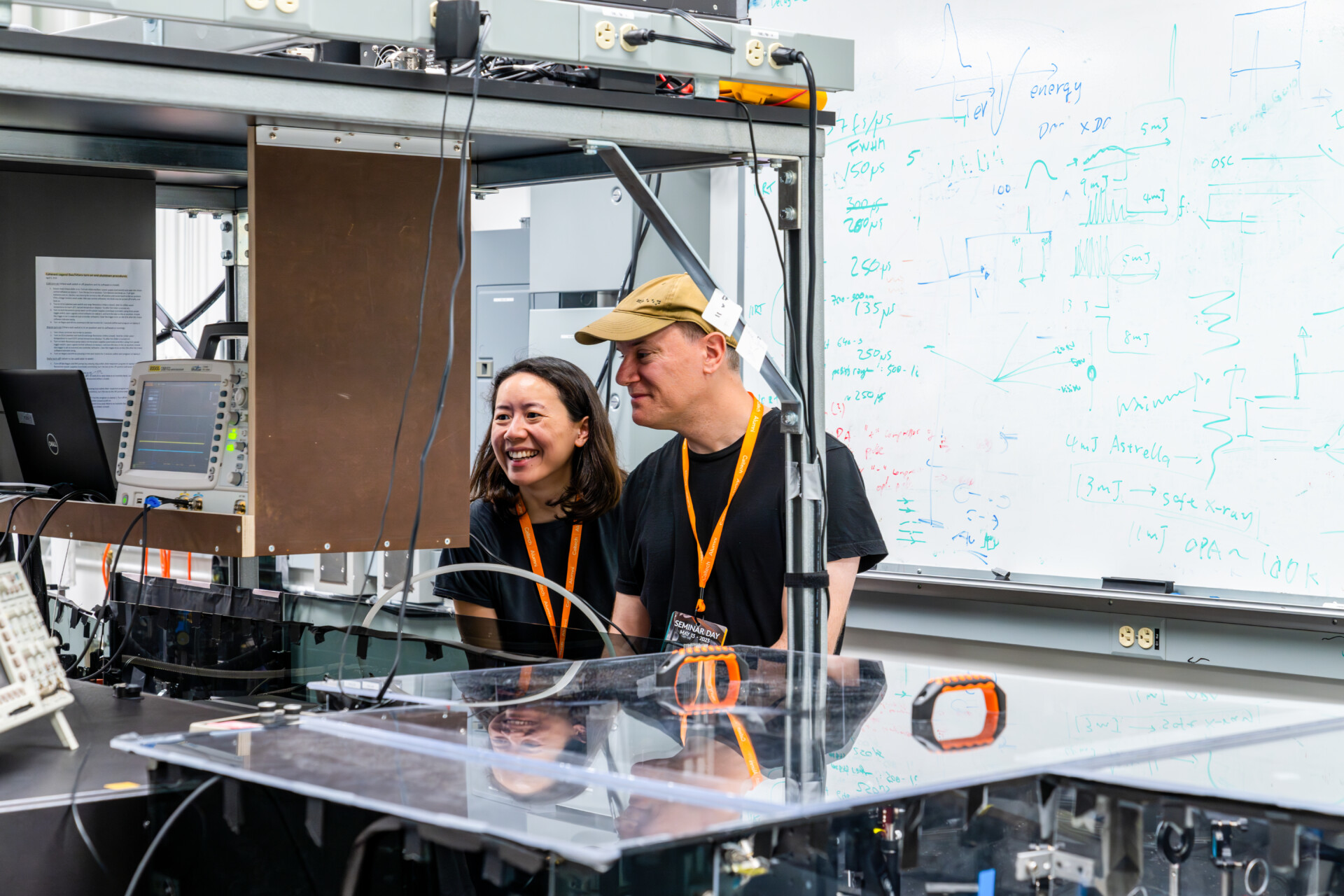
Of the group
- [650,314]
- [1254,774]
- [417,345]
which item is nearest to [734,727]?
[1254,774]

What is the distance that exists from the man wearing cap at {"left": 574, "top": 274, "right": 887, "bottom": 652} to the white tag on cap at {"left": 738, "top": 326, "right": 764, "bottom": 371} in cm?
49

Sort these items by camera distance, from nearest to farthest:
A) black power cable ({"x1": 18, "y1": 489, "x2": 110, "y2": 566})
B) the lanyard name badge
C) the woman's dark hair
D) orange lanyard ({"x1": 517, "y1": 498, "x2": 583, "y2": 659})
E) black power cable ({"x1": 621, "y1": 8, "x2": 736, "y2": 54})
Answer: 1. black power cable ({"x1": 621, "y1": 8, "x2": 736, "y2": 54})
2. black power cable ({"x1": 18, "y1": 489, "x2": 110, "y2": 566})
3. the lanyard name badge
4. orange lanyard ({"x1": 517, "y1": 498, "x2": 583, "y2": 659})
5. the woman's dark hair

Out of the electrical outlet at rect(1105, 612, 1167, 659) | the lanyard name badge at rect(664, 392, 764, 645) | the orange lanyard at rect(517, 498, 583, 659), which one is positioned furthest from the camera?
the electrical outlet at rect(1105, 612, 1167, 659)

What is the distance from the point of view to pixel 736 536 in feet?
7.14

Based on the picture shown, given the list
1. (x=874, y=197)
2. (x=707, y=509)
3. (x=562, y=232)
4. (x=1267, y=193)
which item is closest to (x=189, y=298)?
(x=562, y=232)

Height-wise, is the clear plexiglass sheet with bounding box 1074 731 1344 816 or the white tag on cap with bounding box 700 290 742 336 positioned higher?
the white tag on cap with bounding box 700 290 742 336

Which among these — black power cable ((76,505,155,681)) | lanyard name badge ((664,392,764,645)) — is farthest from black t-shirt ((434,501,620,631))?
black power cable ((76,505,155,681))

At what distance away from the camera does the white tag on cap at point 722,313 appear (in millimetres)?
1669

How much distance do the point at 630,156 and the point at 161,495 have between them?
2.70 ft

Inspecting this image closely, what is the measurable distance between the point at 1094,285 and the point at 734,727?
197cm

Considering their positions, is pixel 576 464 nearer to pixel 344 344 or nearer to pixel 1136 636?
pixel 344 344

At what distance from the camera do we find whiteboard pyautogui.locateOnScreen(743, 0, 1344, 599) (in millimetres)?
2510

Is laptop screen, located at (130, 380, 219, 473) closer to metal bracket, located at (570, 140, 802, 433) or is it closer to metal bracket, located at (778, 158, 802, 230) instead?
metal bracket, located at (570, 140, 802, 433)

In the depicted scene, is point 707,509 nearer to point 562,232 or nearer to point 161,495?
point 161,495
